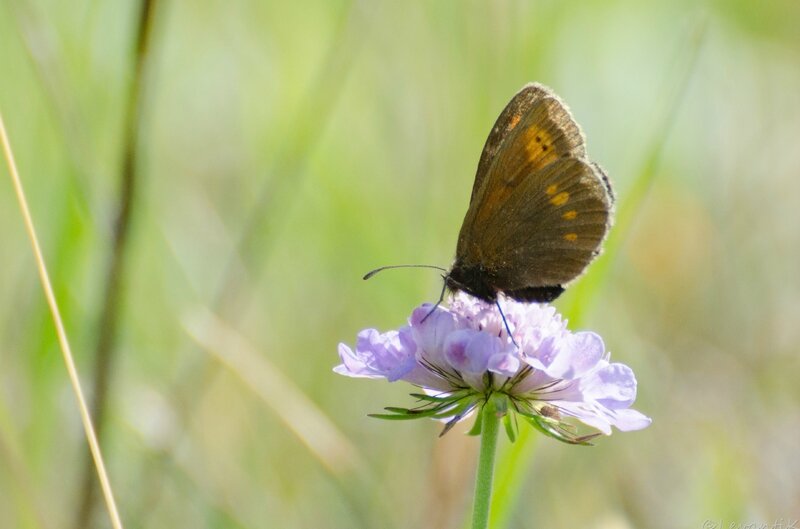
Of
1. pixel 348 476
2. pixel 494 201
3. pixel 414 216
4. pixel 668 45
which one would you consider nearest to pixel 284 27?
pixel 414 216

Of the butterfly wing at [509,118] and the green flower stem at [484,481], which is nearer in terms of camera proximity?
the green flower stem at [484,481]

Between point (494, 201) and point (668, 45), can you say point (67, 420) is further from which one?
point (668, 45)

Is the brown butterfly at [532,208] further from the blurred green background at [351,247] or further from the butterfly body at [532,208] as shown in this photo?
the blurred green background at [351,247]

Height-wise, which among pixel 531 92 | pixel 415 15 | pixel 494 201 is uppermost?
pixel 531 92

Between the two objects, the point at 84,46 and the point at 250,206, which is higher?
the point at 84,46

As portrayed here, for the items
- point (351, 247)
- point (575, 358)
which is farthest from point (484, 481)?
point (351, 247)

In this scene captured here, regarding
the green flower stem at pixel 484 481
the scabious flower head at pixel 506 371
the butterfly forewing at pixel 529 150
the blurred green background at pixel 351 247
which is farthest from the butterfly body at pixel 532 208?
the green flower stem at pixel 484 481

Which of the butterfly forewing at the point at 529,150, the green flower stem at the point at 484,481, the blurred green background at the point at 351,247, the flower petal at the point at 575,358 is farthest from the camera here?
the blurred green background at the point at 351,247
